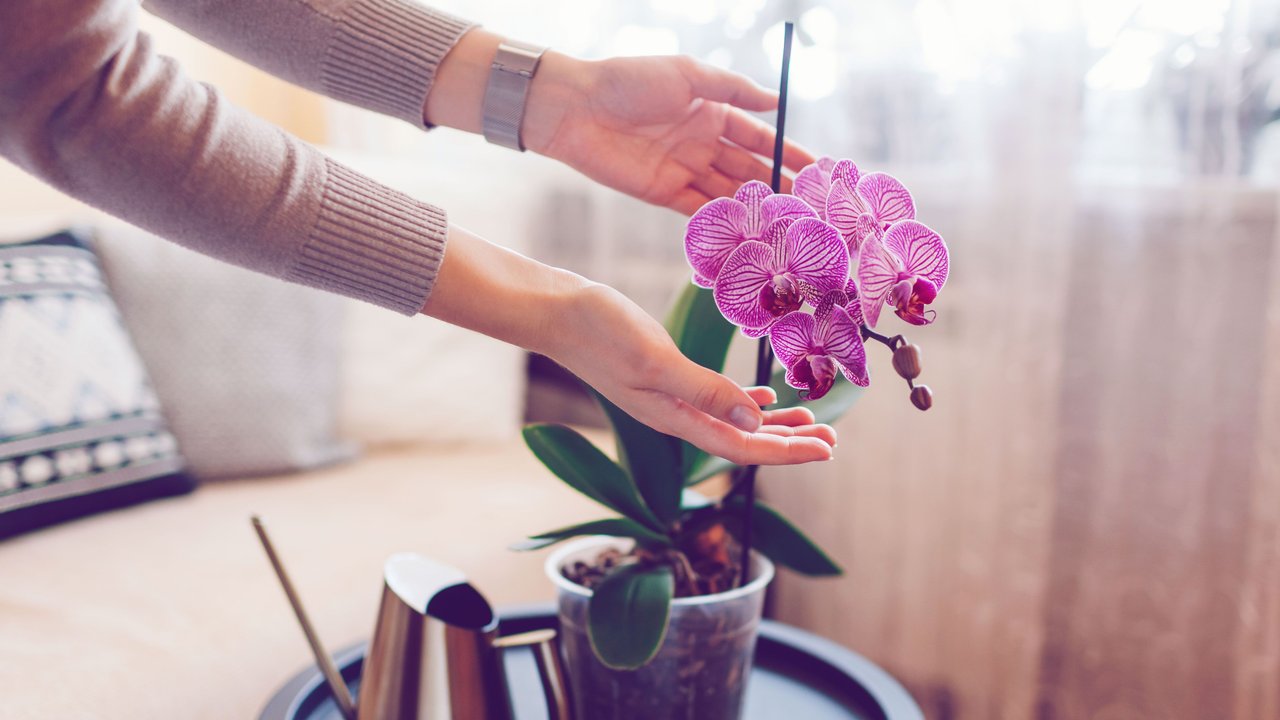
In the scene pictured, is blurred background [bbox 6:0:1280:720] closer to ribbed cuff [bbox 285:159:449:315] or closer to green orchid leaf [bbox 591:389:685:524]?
green orchid leaf [bbox 591:389:685:524]

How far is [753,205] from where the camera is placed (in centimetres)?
59

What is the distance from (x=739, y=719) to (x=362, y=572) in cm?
58

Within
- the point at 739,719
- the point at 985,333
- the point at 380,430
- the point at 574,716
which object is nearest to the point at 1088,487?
the point at 985,333

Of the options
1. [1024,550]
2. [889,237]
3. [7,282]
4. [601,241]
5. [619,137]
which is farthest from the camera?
[601,241]

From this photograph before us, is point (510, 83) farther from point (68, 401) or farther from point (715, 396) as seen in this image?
point (68, 401)

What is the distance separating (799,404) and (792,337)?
0.17 meters

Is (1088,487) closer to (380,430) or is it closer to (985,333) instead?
(985,333)

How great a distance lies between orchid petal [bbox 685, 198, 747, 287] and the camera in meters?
0.59

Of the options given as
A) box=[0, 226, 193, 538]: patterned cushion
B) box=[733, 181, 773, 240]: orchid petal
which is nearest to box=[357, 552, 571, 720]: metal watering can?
box=[733, 181, 773, 240]: orchid petal

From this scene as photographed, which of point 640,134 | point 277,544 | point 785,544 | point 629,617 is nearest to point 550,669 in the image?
point 629,617

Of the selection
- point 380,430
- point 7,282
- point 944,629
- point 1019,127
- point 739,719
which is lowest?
point 944,629

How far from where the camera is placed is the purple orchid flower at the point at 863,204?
58 cm

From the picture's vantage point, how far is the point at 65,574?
1.09 meters

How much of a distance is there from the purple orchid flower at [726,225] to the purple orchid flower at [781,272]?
15mm
